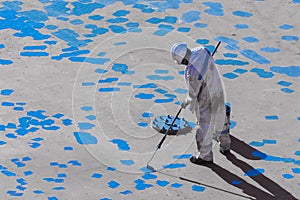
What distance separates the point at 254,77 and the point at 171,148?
Result: 9.09 feet

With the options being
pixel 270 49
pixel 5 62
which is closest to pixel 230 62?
pixel 270 49

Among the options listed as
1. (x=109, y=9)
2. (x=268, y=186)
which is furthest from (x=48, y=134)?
(x=109, y=9)

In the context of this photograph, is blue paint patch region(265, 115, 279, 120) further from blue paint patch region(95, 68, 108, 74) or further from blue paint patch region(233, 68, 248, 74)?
blue paint patch region(95, 68, 108, 74)

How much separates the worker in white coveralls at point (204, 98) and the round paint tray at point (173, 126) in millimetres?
743

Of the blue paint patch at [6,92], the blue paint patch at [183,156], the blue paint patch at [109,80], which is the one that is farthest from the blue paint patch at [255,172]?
the blue paint patch at [6,92]

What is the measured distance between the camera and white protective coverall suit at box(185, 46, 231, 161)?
11.5 metres

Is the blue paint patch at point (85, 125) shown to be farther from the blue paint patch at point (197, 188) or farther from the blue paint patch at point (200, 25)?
the blue paint patch at point (200, 25)

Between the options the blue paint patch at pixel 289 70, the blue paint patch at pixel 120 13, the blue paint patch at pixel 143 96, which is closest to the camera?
the blue paint patch at pixel 143 96

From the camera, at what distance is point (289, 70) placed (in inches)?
574

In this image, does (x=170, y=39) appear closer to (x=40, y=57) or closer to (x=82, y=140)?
(x=40, y=57)

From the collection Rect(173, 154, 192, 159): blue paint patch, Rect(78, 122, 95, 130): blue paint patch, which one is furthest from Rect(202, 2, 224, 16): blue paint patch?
Rect(173, 154, 192, 159): blue paint patch

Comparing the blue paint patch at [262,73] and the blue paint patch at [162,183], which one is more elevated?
the blue paint patch at [262,73]

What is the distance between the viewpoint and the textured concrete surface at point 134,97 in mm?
11594

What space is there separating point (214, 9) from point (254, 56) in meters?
2.30
